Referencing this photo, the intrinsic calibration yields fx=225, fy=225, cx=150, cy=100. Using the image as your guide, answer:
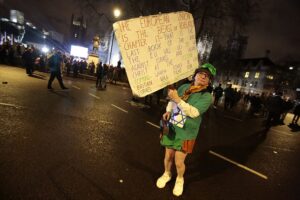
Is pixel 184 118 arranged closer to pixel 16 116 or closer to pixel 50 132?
pixel 50 132

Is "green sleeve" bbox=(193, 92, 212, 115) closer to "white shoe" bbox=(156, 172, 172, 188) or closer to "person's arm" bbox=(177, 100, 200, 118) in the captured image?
"person's arm" bbox=(177, 100, 200, 118)

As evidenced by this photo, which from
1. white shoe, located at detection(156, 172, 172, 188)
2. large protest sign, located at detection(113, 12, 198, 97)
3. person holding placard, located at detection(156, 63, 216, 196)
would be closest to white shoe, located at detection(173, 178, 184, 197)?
person holding placard, located at detection(156, 63, 216, 196)

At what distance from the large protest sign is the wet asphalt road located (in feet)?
5.03

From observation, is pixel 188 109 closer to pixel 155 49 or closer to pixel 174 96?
pixel 174 96

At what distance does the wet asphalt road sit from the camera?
3104 mm

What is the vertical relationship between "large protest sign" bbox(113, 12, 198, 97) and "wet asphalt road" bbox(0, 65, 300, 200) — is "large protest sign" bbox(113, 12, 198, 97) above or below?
above

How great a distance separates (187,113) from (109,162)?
6.42ft

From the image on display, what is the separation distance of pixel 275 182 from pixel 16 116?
6.20 meters

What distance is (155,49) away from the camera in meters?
2.99

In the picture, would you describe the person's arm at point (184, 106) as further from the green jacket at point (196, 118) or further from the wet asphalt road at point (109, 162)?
the wet asphalt road at point (109, 162)

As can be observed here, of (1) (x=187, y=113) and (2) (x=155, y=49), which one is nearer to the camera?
(1) (x=187, y=113)

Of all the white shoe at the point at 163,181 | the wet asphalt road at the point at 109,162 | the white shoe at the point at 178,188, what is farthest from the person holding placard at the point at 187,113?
the wet asphalt road at the point at 109,162

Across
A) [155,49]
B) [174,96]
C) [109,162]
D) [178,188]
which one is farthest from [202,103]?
[109,162]

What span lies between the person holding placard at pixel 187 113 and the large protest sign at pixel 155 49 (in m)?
0.28
